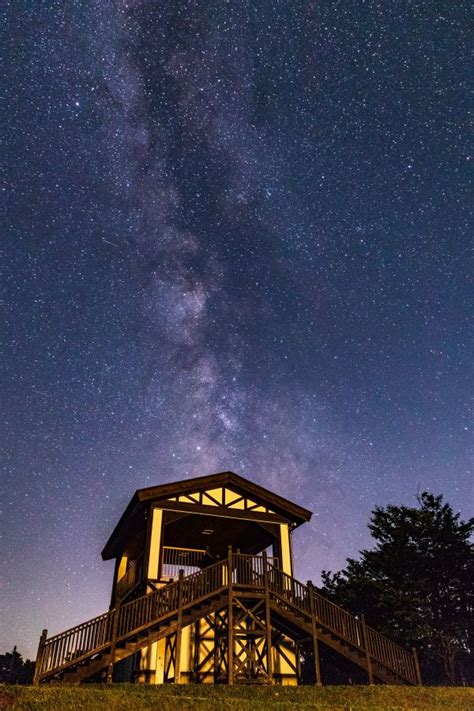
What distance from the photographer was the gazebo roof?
2072 centimetres

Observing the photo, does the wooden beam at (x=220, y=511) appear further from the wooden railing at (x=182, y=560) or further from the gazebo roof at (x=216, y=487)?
the wooden railing at (x=182, y=560)

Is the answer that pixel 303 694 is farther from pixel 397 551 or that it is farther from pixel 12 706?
pixel 397 551

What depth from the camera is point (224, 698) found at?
11.6 metres

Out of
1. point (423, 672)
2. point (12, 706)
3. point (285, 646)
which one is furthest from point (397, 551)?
point (12, 706)

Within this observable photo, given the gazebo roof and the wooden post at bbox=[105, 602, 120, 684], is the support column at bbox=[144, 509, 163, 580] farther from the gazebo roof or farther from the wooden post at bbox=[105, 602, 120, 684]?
the wooden post at bbox=[105, 602, 120, 684]

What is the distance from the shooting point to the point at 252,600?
63.0ft

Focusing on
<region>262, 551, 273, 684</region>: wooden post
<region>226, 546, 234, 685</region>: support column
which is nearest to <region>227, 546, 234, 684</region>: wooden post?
<region>226, 546, 234, 685</region>: support column

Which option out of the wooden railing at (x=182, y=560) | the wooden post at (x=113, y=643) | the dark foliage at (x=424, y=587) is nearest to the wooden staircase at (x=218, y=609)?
Answer: the wooden post at (x=113, y=643)

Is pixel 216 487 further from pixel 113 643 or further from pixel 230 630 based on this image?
pixel 113 643

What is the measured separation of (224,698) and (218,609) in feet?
22.8

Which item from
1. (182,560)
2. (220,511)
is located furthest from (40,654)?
(182,560)

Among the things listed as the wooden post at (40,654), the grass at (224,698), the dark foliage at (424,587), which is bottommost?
the grass at (224,698)

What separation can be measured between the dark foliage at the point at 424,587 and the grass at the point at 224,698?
8.86 metres

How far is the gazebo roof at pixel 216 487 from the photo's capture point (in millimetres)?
20719
